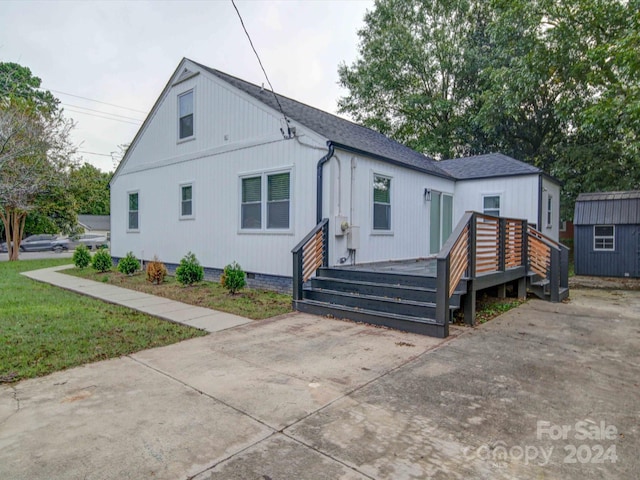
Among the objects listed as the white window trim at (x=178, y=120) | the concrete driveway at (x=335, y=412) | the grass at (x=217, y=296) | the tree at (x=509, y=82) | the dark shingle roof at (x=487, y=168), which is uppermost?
the tree at (x=509, y=82)

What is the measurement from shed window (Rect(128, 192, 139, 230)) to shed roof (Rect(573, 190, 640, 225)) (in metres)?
15.0

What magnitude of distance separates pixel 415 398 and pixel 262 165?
629 cm

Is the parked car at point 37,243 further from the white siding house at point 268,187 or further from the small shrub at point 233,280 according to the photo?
the small shrub at point 233,280

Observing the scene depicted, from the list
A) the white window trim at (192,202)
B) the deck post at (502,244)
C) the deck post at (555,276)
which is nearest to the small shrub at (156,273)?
A: the white window trim at (192,202)

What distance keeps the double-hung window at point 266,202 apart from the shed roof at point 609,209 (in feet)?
A: 35.9

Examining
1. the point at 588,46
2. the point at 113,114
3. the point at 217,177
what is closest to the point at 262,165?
the point at 217,177

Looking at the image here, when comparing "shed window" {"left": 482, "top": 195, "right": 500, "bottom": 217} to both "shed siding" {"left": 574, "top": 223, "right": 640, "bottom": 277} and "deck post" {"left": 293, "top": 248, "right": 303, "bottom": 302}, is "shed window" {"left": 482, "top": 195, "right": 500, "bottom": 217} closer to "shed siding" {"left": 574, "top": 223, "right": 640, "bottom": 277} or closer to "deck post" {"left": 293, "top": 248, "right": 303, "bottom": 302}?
"shed siding" {"left": 574, "top": 223, "right": 640, "bottom": 277}

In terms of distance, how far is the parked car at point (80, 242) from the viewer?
989 inches

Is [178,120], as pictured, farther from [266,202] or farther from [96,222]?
[96,222]

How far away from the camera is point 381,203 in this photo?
842 centimetres

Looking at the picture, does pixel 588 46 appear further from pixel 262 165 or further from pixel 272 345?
pixel 272 345

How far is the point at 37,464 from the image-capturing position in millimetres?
2170

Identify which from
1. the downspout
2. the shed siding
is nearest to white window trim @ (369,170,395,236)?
the downspout

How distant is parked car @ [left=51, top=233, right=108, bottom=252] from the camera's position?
25109 mm
